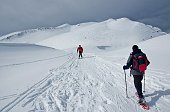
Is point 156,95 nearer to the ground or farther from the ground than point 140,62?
nearer to the ground

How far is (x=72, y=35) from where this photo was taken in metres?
167

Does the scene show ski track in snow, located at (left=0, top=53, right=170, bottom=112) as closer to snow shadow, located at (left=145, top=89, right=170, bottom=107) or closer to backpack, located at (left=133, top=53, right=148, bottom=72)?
snow shadow, located at (left=145, top=89, right=170, bottom=107)

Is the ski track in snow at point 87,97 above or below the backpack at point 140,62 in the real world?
below

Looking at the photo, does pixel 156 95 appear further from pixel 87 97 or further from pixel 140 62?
pixel 87 97

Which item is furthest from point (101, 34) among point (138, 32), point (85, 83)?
point (85, 83)

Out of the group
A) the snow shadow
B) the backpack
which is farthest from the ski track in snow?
the backpack

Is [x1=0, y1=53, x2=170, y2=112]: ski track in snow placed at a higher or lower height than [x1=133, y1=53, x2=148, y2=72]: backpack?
lower

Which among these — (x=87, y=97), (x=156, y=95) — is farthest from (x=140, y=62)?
(x=87, y=97)

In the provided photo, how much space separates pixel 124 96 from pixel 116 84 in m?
1.96

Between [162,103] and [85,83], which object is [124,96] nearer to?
[162,103]

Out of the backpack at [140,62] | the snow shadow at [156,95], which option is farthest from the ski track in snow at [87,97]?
the backpack at [140,62]

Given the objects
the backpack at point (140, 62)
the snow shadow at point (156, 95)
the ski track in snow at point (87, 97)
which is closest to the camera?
the ski track in snow at point (87, 97)

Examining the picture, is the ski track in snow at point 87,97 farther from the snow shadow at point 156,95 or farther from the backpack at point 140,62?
the backpack at point 140,62

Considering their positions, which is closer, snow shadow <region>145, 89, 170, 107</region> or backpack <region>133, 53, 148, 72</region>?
backpack <region>133, 53, 148, 72</region>
